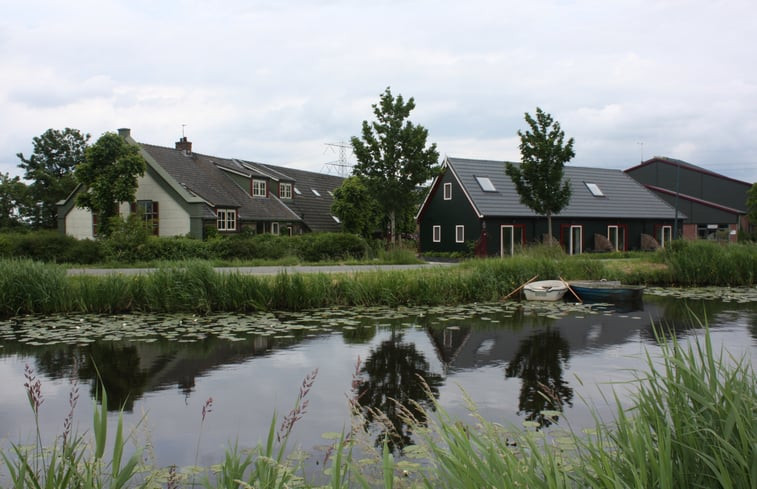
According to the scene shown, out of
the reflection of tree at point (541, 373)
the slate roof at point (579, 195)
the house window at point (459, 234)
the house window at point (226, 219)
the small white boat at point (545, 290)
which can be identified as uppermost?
the slate roof at point (579, 195)

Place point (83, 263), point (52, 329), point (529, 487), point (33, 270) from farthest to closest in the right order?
point (83, 263), point (33, 270), point (52, 329), point (529, 487)

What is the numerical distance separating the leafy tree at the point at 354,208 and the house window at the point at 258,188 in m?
5.30

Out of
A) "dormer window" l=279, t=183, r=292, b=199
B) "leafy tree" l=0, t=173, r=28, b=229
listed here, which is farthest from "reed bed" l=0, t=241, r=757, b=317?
"leafy tree" l=0, t=173, r=28, b=229

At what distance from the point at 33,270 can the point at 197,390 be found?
8.67 metres

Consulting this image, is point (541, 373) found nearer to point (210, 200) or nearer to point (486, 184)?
point (486, 184)

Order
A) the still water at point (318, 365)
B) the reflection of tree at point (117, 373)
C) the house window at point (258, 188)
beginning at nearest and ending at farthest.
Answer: the still water at point (318, 365) < the reflection of tree at point (117, 373) < the house window at point (258, 188)

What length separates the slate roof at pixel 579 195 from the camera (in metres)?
35.4

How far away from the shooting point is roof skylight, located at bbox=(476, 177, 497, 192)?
36125 millimetres

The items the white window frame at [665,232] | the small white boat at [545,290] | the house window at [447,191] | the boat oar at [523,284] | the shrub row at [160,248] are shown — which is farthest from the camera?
the white window frame at [665,232]

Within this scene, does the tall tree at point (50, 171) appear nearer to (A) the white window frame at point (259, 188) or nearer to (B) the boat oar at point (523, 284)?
(A) the white window frame at point (259, 188)

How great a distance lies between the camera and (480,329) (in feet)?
42.6

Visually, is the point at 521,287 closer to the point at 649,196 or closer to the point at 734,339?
the point at 734,339

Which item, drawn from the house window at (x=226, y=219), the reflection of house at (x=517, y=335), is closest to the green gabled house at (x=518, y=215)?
the house window at (x=226, y=219)

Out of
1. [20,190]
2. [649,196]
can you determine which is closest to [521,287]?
[649,196]
